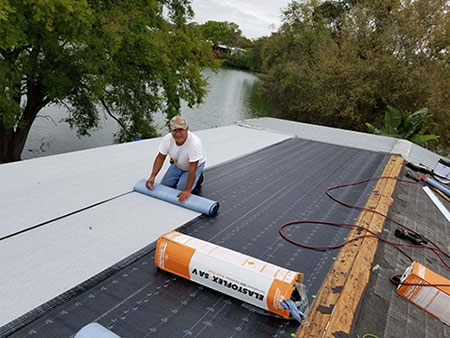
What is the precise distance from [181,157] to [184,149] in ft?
0.31

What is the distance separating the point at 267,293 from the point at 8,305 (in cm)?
145

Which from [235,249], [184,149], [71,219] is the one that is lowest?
[71,219]

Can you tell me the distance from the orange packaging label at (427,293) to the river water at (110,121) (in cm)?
1143

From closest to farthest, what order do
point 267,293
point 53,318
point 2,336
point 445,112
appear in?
point 2,336 < point 53,318 < point 267,293 < point 445,112

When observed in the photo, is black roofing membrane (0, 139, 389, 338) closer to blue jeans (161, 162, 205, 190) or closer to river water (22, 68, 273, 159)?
blue jeans (161, 162, 205, 190)

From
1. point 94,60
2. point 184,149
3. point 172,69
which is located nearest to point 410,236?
point 184,149

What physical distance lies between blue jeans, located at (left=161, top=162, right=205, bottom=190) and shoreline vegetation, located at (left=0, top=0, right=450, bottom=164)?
5828mm

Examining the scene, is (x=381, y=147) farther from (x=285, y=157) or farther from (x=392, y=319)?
(x=392, y=319)

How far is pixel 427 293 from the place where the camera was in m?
2.28

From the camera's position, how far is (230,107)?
22.2 m

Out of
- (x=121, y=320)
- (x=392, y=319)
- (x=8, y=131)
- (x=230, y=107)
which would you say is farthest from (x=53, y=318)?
(x=230, y=107)

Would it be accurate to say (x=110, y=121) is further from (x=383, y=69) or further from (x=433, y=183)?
(x=433, y=183)

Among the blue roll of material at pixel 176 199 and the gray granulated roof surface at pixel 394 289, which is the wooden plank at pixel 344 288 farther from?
the blue roll of material at pixel 176 199

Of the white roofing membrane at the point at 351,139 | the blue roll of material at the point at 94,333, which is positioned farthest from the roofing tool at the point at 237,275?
the white roofing membrane at the point at 351,139
